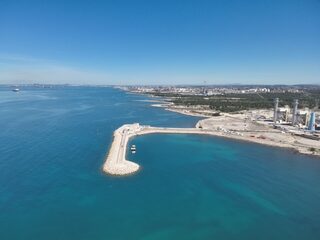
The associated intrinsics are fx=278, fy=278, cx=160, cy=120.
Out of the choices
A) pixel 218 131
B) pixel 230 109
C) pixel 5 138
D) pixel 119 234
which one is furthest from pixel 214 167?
pixel 230 109

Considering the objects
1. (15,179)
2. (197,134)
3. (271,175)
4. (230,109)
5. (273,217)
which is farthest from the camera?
(230,109)

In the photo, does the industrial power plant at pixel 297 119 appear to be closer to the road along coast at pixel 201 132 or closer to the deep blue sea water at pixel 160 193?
the road along coast at pixel 201 132

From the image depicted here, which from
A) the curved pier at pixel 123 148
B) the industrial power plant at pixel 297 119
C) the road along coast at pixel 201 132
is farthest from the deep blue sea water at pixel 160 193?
the industrial power plant at pixel 297 119

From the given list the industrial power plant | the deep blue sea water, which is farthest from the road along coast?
the industrial power plant

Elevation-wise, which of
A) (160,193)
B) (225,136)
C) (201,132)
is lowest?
(160,193)

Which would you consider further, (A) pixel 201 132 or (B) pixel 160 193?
(A) pixel 201 132

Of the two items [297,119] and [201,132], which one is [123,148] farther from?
[297,119]

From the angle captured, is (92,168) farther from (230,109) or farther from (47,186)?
(230,109)

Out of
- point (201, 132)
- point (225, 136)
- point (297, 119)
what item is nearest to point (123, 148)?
point (201, 132)
